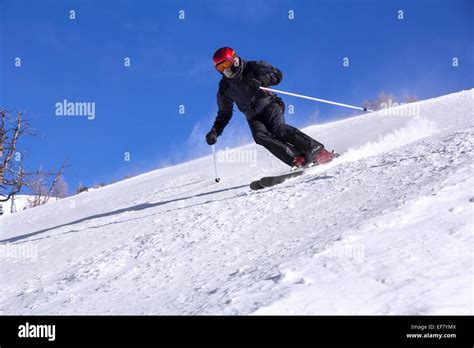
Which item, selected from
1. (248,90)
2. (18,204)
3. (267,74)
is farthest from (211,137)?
(18,204)

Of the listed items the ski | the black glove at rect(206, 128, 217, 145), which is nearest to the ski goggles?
the black glove at rect(206, 128, 217, 145)

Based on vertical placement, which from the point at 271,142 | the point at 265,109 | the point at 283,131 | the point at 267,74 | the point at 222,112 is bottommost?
the point at 271,142

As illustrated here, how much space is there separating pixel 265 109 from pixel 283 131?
39cm

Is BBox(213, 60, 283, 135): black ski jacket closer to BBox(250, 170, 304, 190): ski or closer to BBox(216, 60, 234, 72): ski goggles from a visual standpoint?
BBox(216, 60, 234, 72): ski goggles

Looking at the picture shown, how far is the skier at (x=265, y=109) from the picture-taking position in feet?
21.5

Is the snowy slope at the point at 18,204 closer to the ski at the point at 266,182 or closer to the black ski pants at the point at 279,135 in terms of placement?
the black ski pants at the point at 279,135

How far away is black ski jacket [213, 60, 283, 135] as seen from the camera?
21.6ft

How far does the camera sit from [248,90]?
6789 mm

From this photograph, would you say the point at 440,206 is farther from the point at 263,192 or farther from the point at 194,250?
the point at 263,192

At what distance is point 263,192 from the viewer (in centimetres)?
580

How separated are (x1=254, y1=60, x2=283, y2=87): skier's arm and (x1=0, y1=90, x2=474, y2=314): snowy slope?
4.15 feet

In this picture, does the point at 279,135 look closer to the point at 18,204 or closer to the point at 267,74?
the point at 267,74
